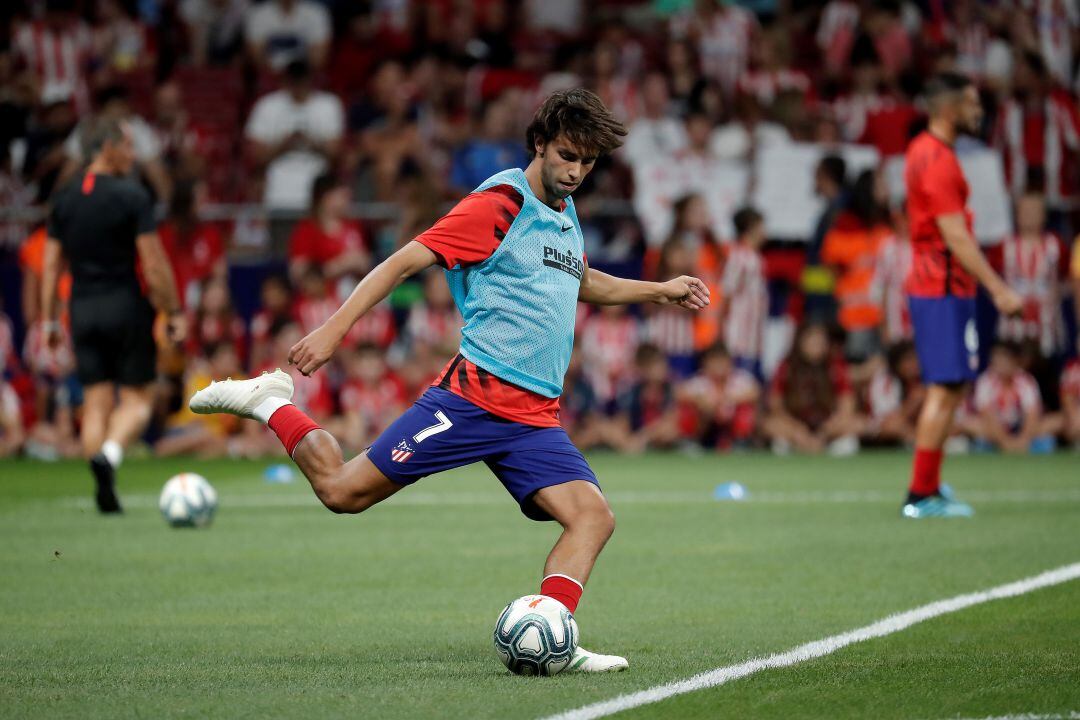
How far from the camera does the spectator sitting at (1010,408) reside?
17906 millimetres

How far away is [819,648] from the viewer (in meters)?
6.55

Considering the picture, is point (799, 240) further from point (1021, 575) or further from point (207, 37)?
point (1021, 575)

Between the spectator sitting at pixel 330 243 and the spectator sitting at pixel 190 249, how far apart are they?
0.84 m

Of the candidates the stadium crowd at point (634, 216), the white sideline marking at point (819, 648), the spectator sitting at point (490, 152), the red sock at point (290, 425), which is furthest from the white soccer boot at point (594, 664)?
the spectator sitting at point (490, 152)

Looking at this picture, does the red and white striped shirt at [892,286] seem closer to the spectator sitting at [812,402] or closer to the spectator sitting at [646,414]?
the spectator sitting at [812,402]

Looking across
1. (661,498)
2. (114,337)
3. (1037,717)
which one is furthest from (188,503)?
(1037,717)

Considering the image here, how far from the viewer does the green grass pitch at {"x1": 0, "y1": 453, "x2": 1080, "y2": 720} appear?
5605 millimetres

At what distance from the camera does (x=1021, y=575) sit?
863 cm

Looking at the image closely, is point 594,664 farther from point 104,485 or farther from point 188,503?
point 104,485

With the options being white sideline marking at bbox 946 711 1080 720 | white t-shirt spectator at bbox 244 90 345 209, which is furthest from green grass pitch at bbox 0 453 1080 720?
white t-shirt spectator at bbox 244 90 345 209

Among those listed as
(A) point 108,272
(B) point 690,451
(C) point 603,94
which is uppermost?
(C) point 603,94

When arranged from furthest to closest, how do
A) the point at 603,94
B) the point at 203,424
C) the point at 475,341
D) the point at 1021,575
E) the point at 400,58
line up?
1. the point at 400,58
2. the point at 603,94
3. the point at 203,424
4. the point at 1021,575
5. the point at 475,341

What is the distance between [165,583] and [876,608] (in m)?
3.54

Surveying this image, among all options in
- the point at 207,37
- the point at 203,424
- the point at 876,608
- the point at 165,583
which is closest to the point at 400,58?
the point at 207,37
